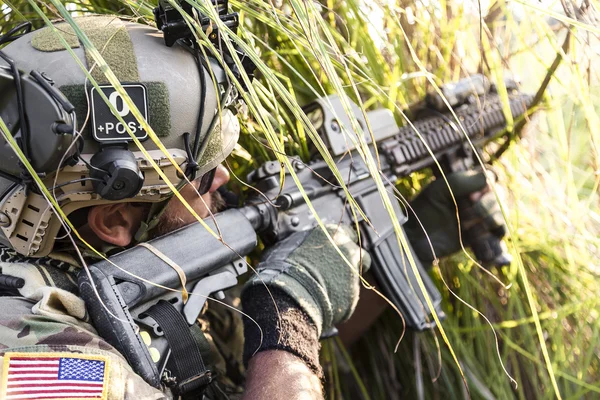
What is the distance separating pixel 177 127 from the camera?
129cm

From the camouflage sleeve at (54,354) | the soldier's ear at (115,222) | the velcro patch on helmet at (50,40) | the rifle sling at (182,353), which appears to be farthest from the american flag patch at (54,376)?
the velcro patch on helmet at (50,40)

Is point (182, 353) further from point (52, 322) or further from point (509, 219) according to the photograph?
point (509, 219)

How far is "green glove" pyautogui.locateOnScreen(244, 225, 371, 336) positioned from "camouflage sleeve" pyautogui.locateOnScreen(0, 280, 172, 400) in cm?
40

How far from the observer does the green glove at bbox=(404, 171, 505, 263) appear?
1.99 meters

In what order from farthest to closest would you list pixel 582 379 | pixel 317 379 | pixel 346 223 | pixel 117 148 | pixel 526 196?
pixel 526 196, pixel 582 379, pixel 346 223, pixel 317 379, pixel 117 148

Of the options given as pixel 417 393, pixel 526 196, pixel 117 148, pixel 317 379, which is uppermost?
pixel 117 148

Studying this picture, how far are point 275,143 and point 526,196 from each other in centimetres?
126

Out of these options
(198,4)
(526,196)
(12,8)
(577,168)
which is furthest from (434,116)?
(12,8)

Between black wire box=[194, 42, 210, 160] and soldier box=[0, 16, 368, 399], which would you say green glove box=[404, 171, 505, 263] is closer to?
soldier box=[0, 16, 368, 399]

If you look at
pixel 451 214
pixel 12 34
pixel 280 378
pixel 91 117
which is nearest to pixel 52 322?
pixel 91 117

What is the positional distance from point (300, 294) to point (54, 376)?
59 centimetres

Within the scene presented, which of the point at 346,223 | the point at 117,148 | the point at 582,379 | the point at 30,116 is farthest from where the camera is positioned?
the point at 582,379

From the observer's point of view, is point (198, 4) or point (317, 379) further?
point (317, 379)

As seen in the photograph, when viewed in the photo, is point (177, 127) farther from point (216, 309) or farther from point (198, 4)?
point (216, 309)
